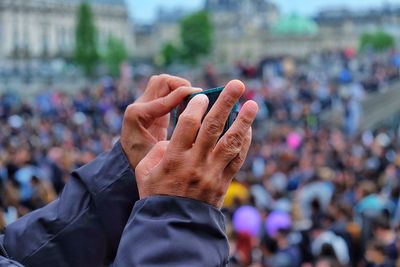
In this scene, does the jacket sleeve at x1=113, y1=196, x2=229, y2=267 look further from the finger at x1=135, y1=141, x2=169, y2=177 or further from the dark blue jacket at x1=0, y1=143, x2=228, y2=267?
the dark blue jacket at x1=0, y1=143, x2=228, y2=267

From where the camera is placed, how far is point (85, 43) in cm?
5972

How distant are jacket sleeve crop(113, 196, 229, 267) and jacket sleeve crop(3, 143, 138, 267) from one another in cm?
51

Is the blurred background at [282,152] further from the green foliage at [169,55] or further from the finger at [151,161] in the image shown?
the green foliage at [169,55]

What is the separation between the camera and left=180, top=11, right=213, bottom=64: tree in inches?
2950

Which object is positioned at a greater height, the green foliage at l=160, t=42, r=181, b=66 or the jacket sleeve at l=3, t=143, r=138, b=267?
the jacket sleeve at l=3, t=143, r=138, b=267

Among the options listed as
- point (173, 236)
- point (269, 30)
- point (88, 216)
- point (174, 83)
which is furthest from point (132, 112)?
point (269, 30)

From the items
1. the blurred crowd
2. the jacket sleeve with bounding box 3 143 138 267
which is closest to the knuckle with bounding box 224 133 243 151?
the jacket sleeve with bounding box 3 143 138 267

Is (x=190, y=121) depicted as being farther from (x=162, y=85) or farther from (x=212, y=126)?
(x=162, y=85)

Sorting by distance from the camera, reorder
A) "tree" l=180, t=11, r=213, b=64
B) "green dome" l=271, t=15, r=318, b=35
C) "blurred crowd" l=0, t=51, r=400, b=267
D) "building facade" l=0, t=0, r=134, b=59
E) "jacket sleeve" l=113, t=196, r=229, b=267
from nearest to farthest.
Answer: "jacket sleeve" l=113, t=196, r=229, b=267 < "blurred crowd" l=0, t=51, r=400, b=267 < "building facade" l=0, t=0, r=134, b=59 < "tree" l=180, t=11, r=213, b=64 < "green dome" l=271, t=15, r=318, b=35

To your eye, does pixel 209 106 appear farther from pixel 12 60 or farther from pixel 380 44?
pixel 380 44

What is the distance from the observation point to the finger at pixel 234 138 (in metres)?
1.63

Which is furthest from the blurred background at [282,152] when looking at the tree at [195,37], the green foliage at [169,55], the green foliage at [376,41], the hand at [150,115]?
the green foliage at [376,41]

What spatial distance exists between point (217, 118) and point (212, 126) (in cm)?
2

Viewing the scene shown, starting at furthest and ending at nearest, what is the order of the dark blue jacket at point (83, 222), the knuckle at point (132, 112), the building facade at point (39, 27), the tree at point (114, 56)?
the building facade at point (39, 27)
the tree at point (114, 56)
the knuckle at point (132, 112)
the dark blue jacket at point (83, 222)
